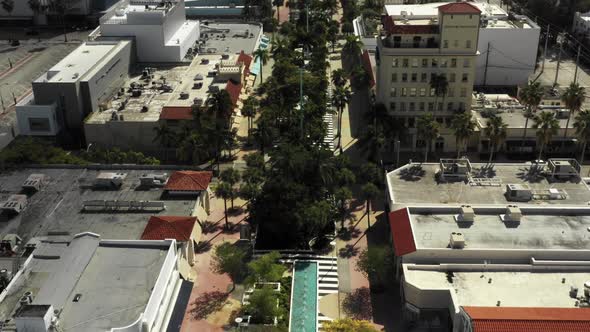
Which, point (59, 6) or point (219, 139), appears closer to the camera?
point (219, 139)

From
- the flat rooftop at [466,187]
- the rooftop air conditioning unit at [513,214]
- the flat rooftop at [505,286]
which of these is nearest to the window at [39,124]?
the flat rooftop at [466,187]

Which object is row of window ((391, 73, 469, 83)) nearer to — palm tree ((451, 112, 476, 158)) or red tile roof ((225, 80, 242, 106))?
palm tree ((451, 112, 476, 158))

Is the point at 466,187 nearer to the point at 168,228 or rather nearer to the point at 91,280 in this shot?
the point at 168,228

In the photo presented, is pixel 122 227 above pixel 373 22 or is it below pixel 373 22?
below

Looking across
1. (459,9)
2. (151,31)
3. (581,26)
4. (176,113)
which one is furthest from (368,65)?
(581,26)

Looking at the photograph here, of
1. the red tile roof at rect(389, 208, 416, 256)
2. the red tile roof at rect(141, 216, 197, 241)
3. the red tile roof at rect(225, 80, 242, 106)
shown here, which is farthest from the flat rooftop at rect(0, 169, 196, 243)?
the red tile roof at rect(225, 80, 242, 106)

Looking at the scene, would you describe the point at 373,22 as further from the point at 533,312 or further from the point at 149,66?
the point at 533,312

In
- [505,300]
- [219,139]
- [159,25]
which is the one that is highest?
[159,25]

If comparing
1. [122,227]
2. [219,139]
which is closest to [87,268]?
[122,227]

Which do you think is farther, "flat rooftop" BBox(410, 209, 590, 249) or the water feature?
"flat rooftop" BBox(410, 209, 590, 249)
